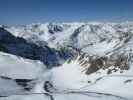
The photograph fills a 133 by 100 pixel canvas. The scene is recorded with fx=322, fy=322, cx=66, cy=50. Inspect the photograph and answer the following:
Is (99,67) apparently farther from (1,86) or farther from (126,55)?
(1,86)

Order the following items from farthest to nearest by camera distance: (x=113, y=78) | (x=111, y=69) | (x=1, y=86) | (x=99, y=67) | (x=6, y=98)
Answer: (x=99, y=67) < (x=111, y=69) < (x=113, y=78) < (x=1, y=86) < (x=6, y=98)

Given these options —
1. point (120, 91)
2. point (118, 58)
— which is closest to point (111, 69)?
point (118, 58)

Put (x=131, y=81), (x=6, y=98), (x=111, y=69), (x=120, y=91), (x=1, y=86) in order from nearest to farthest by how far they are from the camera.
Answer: (x=6, y=98), (x=120, y=91), (x=131, y=81), (x=1, y=86), (x=111, y=69)

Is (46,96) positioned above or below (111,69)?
below

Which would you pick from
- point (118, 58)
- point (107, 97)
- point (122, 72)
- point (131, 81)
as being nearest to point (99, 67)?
point (118, 58)

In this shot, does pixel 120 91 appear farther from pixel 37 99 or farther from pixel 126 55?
pixel 126 55

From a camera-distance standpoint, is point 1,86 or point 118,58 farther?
point 118,58

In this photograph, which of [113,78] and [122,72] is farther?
[122,72]

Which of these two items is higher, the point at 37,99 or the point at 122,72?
the point at 122,72

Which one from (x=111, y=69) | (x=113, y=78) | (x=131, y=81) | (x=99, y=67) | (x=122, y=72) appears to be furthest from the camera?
(x=99, y=67)
